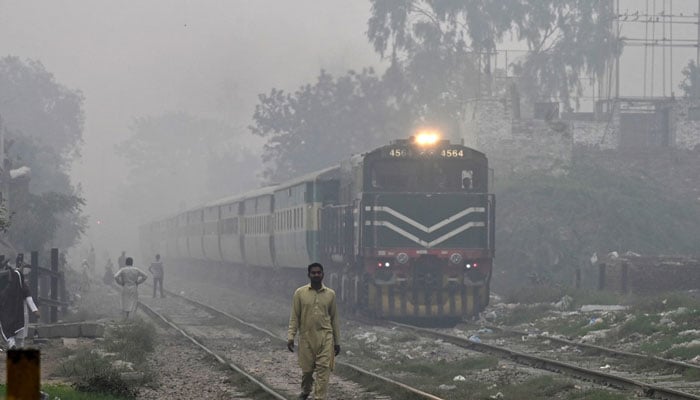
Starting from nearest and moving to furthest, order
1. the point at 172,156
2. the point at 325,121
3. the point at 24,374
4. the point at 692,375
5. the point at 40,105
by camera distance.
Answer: the point at 24,374 → the point at 692,375 → the point at 325,121 → the point at 40,105 → the point at 172,156

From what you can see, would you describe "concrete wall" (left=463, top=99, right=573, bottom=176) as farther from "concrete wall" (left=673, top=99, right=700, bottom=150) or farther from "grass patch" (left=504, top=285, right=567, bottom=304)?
"grass patch" (left=504, top=285, right=567, bottom=304)

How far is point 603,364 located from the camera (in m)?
16.9

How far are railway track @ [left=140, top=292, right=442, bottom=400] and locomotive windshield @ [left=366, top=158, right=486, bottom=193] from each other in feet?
12.4

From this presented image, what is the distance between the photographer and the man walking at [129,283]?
78.7 feet

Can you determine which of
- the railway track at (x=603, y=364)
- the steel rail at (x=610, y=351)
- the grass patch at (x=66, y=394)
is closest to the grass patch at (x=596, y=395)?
the railway track at (x=603, y=364)

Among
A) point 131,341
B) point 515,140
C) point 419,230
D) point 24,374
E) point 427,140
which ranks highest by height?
point 515,140

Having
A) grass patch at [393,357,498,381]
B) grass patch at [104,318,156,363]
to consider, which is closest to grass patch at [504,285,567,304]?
grass patch at [104,318,156,363]

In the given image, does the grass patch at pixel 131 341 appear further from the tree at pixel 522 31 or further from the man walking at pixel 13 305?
the tree at pixel 522 31

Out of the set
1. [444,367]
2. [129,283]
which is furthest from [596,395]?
[129,283]

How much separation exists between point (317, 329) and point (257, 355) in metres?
8.16

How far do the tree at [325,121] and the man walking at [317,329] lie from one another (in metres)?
56.6

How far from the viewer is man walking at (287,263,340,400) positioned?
11.7m

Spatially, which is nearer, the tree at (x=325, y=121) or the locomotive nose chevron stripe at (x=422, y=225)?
the locomotive nose chevron stripe at (x=422, y=225)

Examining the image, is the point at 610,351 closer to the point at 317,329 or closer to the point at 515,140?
the point at 317,329
